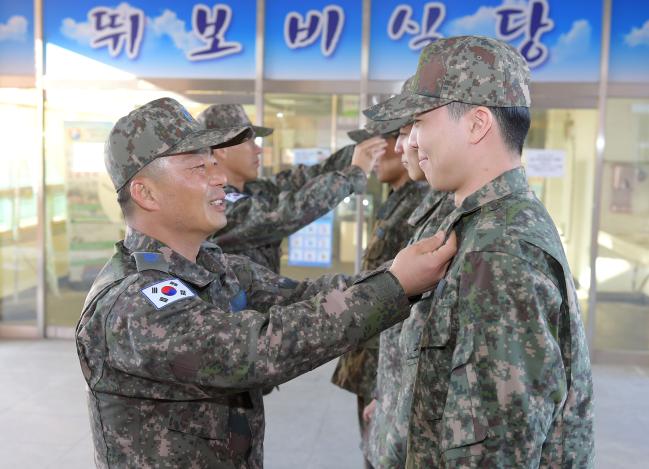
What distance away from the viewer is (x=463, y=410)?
1236 mm

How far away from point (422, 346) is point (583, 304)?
471 centimetres

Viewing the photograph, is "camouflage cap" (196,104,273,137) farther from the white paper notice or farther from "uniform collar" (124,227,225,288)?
the white paper notice

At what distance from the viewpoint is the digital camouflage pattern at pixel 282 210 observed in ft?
9.58

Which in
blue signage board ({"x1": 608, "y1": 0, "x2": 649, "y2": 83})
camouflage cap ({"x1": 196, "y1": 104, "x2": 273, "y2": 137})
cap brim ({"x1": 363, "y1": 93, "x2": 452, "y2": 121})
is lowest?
cap brim ({"x1": 363, "y1": 93, "x2": 452, "y2": 121})

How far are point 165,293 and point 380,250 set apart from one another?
1.70m

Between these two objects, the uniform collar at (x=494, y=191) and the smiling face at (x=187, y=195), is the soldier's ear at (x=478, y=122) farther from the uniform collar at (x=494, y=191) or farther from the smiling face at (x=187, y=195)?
the smiling face at (x=187, y=195)

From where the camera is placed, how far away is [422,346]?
1.39 metres

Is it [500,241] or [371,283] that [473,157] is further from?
[371,283]

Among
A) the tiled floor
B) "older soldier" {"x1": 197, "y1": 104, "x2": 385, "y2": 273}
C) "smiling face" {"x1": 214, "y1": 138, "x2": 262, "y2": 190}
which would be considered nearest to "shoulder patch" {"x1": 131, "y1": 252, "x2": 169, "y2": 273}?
"older soldier" {"x1": 197, "y1": 104, "x2": 385, "y2": 273}

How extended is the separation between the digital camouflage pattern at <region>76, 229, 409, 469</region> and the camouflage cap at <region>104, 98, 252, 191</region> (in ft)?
0.58

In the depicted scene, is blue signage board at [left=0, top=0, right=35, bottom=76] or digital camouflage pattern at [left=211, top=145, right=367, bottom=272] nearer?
digital camouflage pattern at [left=211, top=145, right=367, bottom=272]

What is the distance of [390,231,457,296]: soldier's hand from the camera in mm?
1347

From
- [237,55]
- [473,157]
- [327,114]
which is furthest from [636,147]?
[473,157]

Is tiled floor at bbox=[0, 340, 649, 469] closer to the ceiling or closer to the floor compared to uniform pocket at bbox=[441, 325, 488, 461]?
closer to the floor
